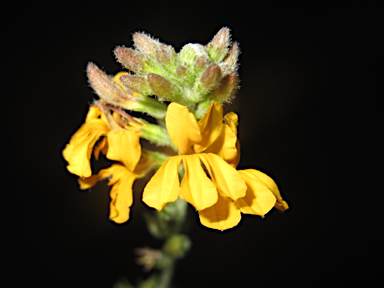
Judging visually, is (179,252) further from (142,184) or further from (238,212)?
(238,212)

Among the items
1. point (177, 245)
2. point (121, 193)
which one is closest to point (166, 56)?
point (121, 193)

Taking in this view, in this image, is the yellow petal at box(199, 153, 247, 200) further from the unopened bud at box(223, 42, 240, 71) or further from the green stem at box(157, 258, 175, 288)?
the green stem at box(157, 258, 175, 288)

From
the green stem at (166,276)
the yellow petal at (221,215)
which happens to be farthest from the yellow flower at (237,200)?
the green stem at (166,276)

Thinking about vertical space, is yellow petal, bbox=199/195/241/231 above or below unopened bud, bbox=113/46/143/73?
below

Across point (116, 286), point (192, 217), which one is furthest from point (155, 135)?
point (116, 286)

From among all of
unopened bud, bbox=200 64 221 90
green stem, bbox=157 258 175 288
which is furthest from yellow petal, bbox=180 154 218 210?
green stem, bbox=157 258 175 288

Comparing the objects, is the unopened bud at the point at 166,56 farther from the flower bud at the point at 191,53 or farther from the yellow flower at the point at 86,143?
the yellow flower at the point at 86,143

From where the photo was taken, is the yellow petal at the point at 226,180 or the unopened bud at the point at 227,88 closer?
the yellow petal at the point at 226,180
